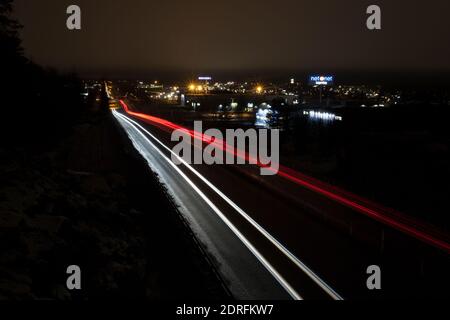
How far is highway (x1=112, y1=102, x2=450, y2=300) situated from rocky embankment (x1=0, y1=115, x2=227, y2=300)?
109cm

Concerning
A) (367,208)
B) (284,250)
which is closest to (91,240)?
(284,250)

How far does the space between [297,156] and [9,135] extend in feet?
70.6

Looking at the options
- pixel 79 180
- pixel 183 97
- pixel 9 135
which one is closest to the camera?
pixel 79 180

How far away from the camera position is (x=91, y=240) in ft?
48.2

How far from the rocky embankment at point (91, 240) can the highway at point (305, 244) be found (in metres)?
1.09

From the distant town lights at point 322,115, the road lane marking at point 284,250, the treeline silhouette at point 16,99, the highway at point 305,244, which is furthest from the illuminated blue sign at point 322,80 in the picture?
the highway at point 305,244

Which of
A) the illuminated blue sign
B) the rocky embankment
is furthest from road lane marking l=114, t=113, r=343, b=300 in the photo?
the illuminated blue sign

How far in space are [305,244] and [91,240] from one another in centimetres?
720

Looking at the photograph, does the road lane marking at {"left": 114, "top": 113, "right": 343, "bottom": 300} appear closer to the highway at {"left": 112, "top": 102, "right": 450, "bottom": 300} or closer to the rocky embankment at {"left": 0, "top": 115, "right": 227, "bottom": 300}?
the highway at {"left": 112, "top": 102, "right": 450, "bottom": 300}

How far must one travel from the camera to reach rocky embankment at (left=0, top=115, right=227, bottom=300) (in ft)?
37.3
